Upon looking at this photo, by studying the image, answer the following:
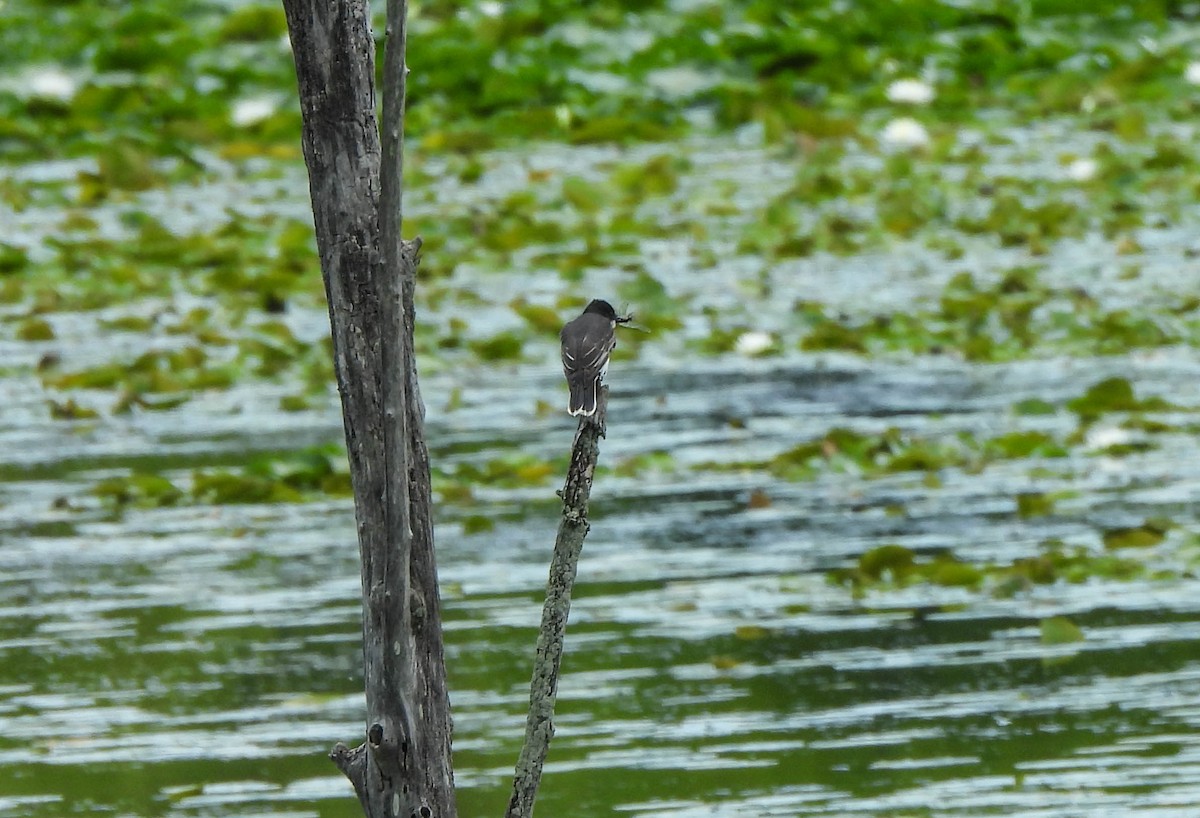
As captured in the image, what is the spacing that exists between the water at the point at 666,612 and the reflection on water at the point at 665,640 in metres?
0.01

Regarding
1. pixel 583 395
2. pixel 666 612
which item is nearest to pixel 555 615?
pixel 583 395

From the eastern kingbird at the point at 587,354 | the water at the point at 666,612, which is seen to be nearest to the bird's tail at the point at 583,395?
the eastern kingbird at the point at 587,354

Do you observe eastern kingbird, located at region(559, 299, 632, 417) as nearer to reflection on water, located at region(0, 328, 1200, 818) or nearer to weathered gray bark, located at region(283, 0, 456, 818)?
weathered gray bark, located at region(283, 0, 456, 818)

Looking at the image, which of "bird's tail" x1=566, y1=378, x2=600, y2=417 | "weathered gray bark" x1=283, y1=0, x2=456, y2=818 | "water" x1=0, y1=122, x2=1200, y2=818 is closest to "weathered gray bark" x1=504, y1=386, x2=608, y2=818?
"bird's tail" x1=566, y1=378, x2=600, y2=417

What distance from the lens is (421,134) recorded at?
1354 centimetres

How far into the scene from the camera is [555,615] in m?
3.89

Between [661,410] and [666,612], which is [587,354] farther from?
[661,410]

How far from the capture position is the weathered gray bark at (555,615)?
3.85 meters

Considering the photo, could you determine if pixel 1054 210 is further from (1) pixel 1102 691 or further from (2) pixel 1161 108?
(1) pixel 1102 691

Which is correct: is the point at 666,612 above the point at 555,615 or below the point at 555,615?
above

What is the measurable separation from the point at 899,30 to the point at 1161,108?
1.87 m

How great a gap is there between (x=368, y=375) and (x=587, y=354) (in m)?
0.42

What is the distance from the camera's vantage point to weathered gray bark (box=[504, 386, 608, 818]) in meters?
3.85

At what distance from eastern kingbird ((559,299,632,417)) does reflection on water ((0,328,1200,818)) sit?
1.20 metres
